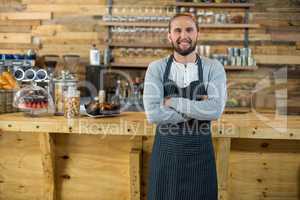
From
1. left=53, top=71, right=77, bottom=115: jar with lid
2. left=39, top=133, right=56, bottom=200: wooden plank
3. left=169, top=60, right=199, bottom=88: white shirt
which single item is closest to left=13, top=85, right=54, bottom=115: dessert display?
left=53, top=71, right=77, bottom=115: jar with lid

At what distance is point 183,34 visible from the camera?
185 centimetres

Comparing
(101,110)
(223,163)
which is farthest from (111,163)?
(223,163)

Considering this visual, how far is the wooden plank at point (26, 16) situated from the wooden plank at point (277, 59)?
3206 mm

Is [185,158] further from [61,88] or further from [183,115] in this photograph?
[61,88]

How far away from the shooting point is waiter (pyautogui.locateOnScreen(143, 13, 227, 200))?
1822 mm

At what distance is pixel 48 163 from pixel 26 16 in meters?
3.63

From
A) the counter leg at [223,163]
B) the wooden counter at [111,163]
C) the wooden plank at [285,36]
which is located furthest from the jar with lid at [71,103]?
the wooden plank at [285,36]


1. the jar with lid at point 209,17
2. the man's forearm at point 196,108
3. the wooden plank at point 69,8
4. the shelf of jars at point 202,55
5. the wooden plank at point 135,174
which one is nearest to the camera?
the man's forearm at point 196,108

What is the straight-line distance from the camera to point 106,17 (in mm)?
4809

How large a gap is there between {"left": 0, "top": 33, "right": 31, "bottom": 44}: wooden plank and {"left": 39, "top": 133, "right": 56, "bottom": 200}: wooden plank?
3436 mm

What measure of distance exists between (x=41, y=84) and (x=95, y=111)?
0.61 m

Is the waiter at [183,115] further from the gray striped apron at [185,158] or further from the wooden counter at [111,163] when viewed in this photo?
the wooden counter at [111,163]

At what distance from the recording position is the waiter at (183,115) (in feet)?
5.98

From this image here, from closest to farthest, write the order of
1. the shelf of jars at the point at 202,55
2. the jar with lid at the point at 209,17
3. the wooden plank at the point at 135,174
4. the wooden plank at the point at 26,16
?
the wooden plank at the point at 135,174 → the shelf of jars at the point at 202,55 → the jar with lid at the point at 209,17 → the wooden plank at the point at 26,16
